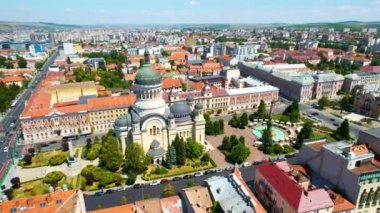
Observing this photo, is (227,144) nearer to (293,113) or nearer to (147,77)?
(147,77)

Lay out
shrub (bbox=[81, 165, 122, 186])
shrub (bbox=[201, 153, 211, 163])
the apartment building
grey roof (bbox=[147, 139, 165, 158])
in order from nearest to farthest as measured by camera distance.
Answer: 1. the apartment building
2. shrub (bbox=[81, 165, 122, 186])
3. grey roof (bbox=[147, 139, 165, 158])
4. shrub (bbox=[201, 153, 211, 163])

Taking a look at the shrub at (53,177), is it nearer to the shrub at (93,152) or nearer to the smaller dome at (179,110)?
the shrub at (93,152)

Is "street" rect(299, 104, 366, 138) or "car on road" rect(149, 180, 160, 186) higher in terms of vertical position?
"street" rect(299, 104, 366, 138)

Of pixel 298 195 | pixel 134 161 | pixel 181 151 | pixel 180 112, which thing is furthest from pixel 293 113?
pixel 134 161

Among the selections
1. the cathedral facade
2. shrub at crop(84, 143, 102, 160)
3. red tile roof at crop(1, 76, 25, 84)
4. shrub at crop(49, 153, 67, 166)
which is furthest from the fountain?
red tile roof at crop(1, 76, 25, 84)

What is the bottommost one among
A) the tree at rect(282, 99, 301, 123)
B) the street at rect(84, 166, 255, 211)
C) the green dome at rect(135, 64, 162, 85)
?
the street at rect(84, 166, 255, 211)

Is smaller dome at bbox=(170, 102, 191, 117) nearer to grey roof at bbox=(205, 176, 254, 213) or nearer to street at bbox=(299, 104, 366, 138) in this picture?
grey roof at bbox=(205, 176, 254, 213)

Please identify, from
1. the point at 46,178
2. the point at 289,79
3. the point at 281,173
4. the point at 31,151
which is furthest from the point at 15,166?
the point at 289,79

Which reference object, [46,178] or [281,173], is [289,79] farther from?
[46,178]
